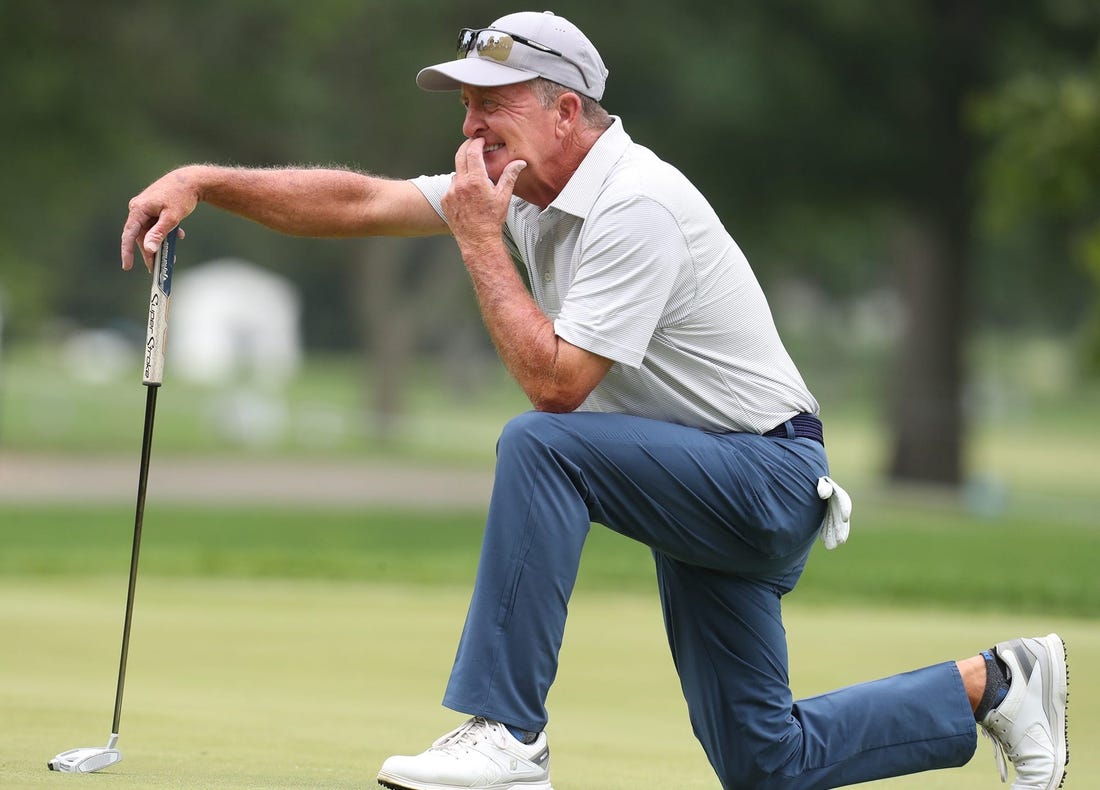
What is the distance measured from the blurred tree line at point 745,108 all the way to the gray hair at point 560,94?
923cm

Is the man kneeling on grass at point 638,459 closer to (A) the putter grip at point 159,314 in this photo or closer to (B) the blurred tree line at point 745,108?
(A) the putter grip at point 159,314

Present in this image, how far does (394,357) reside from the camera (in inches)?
1118

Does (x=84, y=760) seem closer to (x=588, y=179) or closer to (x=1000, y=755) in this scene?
(x=588, y=179)

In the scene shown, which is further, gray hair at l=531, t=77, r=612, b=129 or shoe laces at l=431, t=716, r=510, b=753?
gray hair at l=531, t=77, r=612, b=129

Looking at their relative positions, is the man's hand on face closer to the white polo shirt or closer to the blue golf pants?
the white polo shirt

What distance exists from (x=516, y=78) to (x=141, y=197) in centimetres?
81

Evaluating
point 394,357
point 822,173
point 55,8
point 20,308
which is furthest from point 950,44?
point 20,308

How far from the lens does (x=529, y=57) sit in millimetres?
3529

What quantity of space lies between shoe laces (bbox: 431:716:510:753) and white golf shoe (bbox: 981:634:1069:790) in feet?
3.80

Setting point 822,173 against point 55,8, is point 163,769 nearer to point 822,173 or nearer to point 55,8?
point 822,173

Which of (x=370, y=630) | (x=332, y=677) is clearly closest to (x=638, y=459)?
(x=332, y=677)

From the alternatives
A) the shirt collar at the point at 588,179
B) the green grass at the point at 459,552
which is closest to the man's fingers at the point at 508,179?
the shirt collar at the point at 588,179

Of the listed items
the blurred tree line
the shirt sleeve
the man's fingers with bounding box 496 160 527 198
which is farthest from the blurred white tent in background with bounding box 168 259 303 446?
the shirt sleeve

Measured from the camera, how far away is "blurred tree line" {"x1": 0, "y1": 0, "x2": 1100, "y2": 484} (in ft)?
55.5
